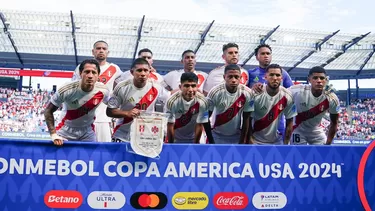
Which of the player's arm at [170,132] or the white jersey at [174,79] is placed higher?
the white jersey at [174,79]

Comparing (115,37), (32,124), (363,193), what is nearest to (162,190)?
(363,193)

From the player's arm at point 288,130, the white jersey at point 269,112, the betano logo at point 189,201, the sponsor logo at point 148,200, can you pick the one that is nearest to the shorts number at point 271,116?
the white jersey at point 269,112

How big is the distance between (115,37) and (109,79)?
A: 21.8m

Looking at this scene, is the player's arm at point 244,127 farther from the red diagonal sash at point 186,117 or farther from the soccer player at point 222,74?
the soccer player at point 222,74

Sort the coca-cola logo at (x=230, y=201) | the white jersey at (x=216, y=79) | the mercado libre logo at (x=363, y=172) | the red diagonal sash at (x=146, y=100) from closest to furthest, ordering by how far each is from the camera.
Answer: the coca-cola logo at (x=230, y=201) < the mercado libre logo at (x=363, y=172) < the red diagonal sash at (x=146, y=100) < the white jersey at (x=216, y=79)

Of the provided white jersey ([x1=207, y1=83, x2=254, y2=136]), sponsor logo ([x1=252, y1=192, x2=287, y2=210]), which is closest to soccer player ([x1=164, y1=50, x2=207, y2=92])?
white jersey ([x1=207, y1=83, x2=254, y2=136])

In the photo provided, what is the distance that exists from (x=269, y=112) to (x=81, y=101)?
→ 2342 mm

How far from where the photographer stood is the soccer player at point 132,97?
423cm

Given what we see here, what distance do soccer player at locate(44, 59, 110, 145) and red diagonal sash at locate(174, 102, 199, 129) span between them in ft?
3.19

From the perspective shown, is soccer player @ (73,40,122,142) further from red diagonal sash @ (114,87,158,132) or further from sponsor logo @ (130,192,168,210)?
sponsor logo @ (130,192,168,210)

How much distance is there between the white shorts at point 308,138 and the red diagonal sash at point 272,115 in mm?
613

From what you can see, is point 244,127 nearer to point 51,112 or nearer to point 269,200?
point 269,200

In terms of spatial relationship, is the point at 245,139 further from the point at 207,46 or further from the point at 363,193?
the point at 207,46

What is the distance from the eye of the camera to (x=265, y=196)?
126 inches
